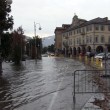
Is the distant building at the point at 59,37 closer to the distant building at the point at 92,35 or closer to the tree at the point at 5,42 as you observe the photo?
the distant building at the point at 92,35

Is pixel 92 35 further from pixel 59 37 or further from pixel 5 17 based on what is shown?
pixel 5 17

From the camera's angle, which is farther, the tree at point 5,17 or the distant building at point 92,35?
the distant building at point 92,35

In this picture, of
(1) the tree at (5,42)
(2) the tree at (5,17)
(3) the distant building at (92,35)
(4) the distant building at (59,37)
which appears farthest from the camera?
(4) the distant building at (59,37)

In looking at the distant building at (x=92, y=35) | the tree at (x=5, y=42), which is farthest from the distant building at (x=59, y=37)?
the tree at (x=5, y=42)

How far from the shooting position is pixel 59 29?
18212 centimetres

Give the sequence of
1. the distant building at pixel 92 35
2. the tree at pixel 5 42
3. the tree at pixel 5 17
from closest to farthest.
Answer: the tree at pixel 5 17 < the tree at pixel 5 42 < the distant building at pixel 92 35

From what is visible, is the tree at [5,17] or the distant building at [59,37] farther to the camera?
the distant building at [59,37]

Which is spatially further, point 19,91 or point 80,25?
point 80,25

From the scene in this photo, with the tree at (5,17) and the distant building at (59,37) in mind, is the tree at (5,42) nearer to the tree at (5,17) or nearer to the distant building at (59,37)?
the tree at (5,17)

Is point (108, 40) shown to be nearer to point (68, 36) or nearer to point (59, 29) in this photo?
point (68, 36)

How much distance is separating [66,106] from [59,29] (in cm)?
17004

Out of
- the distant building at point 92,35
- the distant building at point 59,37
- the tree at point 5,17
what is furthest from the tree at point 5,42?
the distant building at point 59,37

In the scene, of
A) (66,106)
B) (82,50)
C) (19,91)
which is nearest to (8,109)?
(66,106)

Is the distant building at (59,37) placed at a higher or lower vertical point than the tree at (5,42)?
higher
